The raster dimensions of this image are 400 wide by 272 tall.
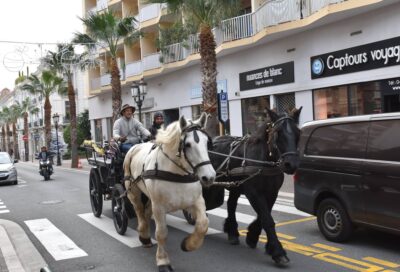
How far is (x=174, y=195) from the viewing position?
561 cm

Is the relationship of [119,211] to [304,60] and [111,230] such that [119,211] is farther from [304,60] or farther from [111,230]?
[304,60]

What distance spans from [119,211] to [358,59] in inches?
441

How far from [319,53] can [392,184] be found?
40.8ft

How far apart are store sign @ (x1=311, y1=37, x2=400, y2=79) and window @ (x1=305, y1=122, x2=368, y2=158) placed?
28.3 ft

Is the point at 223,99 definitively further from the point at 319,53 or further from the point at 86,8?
the point at 86,8

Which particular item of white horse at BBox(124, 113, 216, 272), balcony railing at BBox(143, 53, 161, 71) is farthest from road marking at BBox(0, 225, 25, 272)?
balcony railing at BBox(143, 53, 161, 71)

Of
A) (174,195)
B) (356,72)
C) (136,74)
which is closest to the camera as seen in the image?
(174,195)

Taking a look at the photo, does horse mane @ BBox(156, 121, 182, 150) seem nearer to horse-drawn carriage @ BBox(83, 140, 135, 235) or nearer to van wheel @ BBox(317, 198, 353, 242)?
horse-drawn carriage @ BBox(83, 140, 135, 235)

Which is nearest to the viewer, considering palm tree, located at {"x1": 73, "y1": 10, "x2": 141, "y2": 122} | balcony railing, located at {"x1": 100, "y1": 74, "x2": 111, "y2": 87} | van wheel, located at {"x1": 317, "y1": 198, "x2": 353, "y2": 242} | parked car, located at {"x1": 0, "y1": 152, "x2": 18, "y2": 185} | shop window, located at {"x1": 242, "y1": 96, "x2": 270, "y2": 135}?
van wheel, located at {"x1": 317, "y1": 198, "x2": 353, "y2": 242}

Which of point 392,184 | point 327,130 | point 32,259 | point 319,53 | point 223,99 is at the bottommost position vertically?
point 32,259

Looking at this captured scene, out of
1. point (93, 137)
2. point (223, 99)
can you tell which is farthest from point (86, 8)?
point (223, 99)

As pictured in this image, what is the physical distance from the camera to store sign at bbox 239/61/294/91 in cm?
1919

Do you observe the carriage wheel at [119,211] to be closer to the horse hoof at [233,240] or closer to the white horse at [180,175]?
the horse hoof at [233,240]

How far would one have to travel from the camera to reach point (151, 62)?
28797 mm
